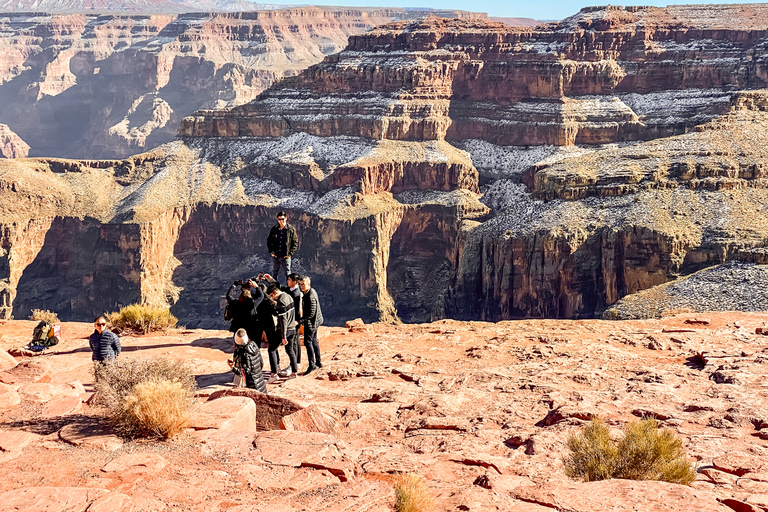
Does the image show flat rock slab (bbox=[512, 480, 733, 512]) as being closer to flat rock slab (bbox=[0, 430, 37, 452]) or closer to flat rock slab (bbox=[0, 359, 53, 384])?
flat rock slab (bbox=[0, 430, 37, 452])

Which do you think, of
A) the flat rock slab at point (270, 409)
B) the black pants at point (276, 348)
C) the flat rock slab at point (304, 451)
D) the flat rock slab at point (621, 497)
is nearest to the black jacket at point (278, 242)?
the black pants at point (276, 348)

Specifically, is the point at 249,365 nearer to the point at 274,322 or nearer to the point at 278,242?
the point at 274,322

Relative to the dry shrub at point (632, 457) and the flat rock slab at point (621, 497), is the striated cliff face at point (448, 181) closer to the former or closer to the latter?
the dry shrub at point (632, 457)

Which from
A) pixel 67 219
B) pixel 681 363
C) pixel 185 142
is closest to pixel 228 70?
pixel 185 142

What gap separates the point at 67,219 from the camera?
86.6 meters

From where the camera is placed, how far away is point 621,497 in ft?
43.6

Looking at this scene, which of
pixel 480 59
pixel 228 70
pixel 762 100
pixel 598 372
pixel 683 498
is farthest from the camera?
pixel 228 70

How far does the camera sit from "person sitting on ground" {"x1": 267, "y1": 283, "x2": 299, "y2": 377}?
21.7m

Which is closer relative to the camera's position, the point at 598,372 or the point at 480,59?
the point at 598,372

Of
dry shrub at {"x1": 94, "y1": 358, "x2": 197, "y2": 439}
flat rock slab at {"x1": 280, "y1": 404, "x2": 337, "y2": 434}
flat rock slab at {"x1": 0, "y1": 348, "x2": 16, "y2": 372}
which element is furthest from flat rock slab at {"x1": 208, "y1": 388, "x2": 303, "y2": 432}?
flat rock slab at {"x1": 0, "y1": 348, "x2": 16, "y2": 372}

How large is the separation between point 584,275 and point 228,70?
145624 mm

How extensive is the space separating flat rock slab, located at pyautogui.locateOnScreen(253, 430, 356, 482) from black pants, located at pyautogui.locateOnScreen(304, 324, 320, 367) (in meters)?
6.78

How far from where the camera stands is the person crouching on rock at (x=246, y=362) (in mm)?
19703

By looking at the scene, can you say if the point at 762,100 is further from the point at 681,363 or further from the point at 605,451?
the point at 605,451
